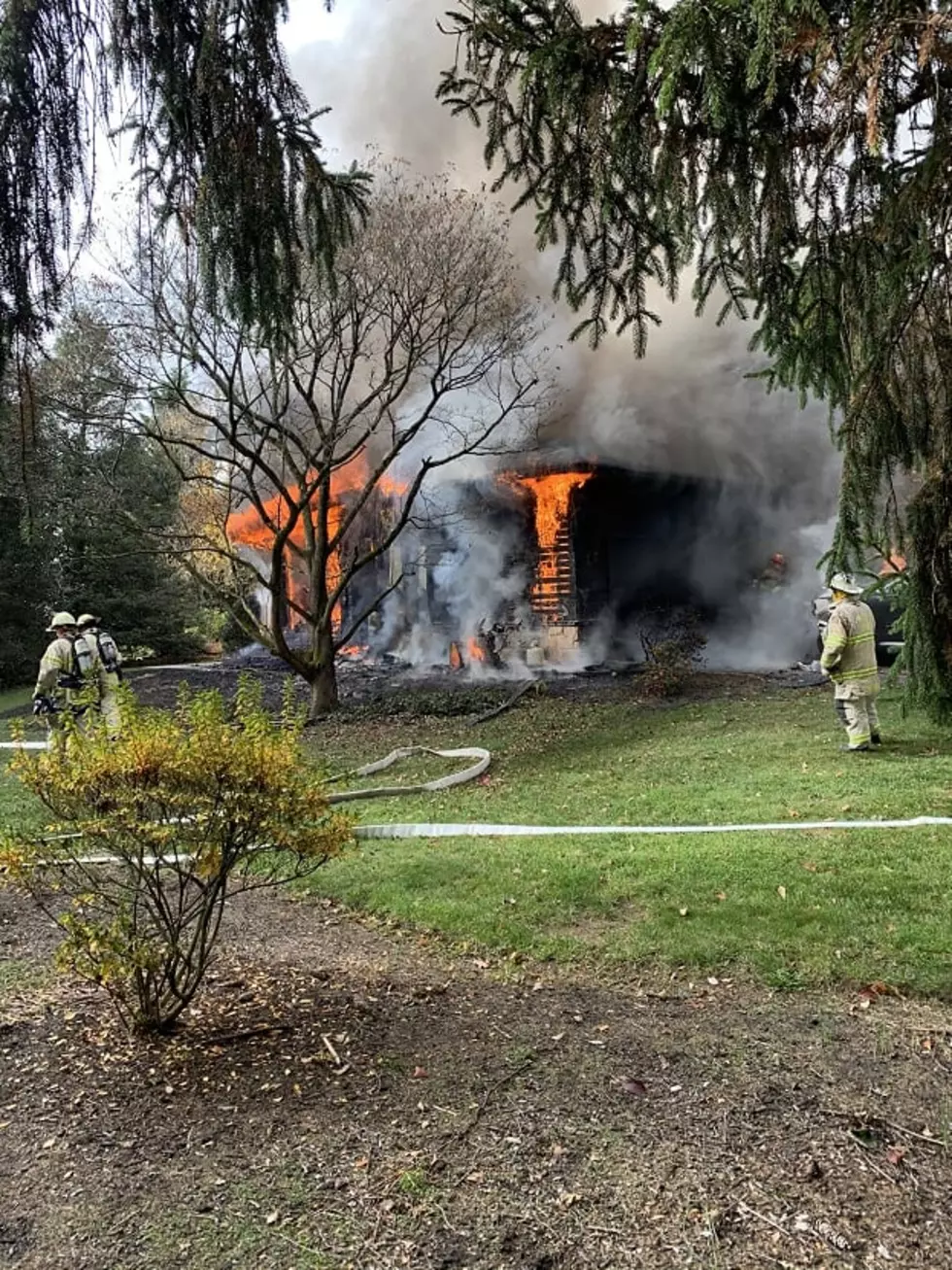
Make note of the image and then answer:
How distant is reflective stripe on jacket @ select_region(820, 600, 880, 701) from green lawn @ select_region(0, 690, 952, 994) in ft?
2.32

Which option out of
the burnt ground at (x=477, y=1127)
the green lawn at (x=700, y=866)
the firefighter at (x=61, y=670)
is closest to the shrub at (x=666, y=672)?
the green lawn at (x=700, y=866)

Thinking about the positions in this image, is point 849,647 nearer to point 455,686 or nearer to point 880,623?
point 455,686

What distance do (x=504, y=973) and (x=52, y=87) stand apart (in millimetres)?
3689

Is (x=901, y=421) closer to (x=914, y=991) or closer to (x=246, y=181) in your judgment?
(x=914, y=991)

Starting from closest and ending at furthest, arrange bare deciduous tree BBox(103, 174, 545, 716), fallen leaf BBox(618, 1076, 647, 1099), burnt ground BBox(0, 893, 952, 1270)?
1. burnt ground BBox(0, 893, 952, 1270)
2. fallen leaf BBox(618, 1076, 647, 1099)
3. bare deciduous tree BBox(103, 174, 545, 716)

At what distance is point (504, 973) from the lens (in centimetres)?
364

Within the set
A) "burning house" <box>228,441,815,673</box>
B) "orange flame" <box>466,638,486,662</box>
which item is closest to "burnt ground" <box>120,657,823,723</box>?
"orange flame" <box>466,638,486,662</box>

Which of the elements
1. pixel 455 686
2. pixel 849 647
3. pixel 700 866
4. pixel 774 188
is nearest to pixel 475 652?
pixel 455 686

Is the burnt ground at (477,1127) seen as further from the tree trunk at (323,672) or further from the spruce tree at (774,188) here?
the tree trunk at (323,672)

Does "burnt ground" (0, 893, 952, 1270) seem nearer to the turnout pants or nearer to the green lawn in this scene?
the green lawn

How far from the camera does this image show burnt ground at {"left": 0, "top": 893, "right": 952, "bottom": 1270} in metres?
1.93

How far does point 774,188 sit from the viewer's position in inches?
138

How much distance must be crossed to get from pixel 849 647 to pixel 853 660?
140mm

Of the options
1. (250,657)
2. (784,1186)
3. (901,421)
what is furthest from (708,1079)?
(250,657)
